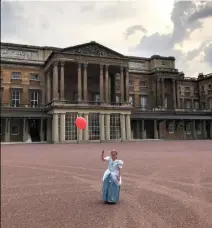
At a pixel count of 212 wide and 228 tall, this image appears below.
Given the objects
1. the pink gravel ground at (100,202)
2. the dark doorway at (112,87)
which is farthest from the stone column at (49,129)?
the pink gravel ground at (100,202)

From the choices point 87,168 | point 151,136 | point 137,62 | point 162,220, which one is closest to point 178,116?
point 151,136

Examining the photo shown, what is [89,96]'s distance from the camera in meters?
56.3

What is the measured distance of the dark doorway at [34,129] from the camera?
4944cm

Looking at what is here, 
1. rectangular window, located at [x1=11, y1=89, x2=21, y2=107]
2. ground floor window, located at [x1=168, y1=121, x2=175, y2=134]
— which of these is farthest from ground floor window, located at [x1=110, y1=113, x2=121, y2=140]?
rectangular window, located at [x1=11, y1=89, x2=21, y2=107]

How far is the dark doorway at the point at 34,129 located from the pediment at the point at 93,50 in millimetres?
13822

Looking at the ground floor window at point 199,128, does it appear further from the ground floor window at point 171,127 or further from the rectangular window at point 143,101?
the rectangular window at point 143,101

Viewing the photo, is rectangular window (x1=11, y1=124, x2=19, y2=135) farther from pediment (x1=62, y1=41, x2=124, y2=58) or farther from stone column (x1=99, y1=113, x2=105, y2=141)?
pediment (x1=62, y1=41, x2=124, y2=58)

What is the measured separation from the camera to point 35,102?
53.2 meters

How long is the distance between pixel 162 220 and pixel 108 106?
40.2 metres

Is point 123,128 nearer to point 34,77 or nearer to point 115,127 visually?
point 115,127

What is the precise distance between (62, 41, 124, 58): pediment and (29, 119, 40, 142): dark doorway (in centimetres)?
1382

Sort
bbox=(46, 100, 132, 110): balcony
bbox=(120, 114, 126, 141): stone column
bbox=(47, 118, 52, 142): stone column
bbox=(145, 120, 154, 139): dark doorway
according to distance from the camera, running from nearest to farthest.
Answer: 1. bbox=(46, 100, 132, 110): balcony
2. bbox=(47, 118, 52, 142): stone column
3. bbox=(120, 114, 126, 141): stone column
4. bbox=(145, 120, 154, 139): dark doorway

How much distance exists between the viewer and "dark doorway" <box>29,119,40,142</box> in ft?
162

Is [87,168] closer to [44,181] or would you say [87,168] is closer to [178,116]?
[44,181]
